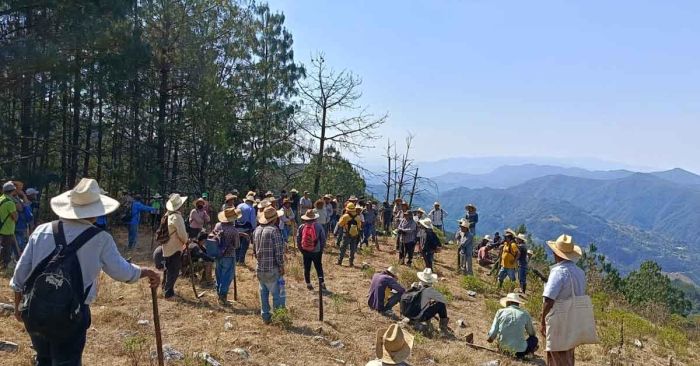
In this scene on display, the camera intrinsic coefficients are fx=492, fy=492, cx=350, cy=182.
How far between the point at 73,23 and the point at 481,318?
1360 cm

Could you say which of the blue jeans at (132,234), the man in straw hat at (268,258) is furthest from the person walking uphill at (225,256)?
the blue jeans at (132,234)

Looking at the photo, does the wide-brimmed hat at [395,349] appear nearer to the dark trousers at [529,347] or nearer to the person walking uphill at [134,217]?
the dark trousers at [529,347]

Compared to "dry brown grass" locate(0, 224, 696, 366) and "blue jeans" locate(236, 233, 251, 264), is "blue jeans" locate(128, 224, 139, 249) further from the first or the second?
"dry brown grass" locate(0, 224, 696, 366)

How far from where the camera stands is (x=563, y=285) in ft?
19.6

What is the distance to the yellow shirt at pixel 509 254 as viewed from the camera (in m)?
13.0

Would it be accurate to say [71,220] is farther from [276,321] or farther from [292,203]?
[292,203]

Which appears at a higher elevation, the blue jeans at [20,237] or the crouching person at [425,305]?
the blue jeans at [20,237]

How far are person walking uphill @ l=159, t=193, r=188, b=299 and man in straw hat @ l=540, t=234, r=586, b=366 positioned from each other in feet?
20.0

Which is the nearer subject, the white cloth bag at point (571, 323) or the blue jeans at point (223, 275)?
the white cloth bag at point (571, 323)

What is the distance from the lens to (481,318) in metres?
10.9

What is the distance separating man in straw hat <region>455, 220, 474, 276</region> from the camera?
47.6 feet

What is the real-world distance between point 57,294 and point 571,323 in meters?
5.49

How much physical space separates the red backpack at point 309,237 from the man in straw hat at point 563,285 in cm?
499

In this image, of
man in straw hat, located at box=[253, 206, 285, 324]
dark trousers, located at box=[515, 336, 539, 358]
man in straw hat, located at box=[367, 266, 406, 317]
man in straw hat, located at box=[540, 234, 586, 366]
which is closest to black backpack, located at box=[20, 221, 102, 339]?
man in straw hat, located at box=[253, 206, 285, 324]
